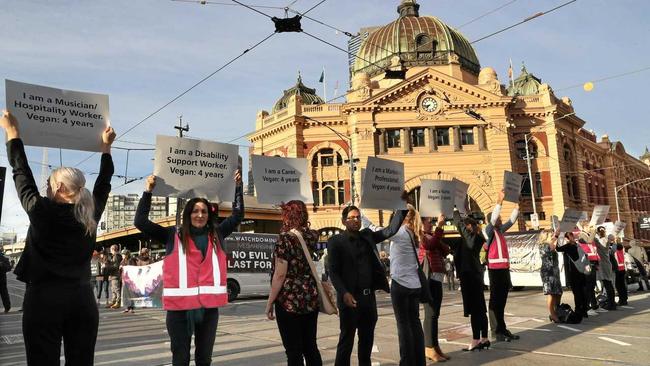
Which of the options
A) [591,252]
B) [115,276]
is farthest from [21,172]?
[115,276]

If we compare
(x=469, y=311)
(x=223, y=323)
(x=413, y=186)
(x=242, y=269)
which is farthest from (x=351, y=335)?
(x=413, y=186)

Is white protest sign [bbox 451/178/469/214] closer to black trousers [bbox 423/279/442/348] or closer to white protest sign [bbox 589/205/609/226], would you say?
black trousers [bbox 423/279/442/348]

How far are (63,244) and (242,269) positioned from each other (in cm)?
1590

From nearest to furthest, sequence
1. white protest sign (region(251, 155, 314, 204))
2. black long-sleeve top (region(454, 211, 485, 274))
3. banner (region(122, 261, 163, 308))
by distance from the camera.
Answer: white protest sign (region(251, 155, 314, 204))
black long-sleeve top (region(454, 211, 485, 274))
banner (region(122, 261, 163, 308))

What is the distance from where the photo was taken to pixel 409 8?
51.7m

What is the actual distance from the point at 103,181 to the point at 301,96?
49445mm

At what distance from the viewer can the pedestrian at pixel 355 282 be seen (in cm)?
513

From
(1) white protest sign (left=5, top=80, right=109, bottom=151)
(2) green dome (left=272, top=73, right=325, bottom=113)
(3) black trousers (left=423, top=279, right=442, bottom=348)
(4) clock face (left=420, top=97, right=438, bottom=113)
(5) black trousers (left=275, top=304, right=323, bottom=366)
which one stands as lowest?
(3) black trousers (left=423, top=279, right=442, bottom=348)

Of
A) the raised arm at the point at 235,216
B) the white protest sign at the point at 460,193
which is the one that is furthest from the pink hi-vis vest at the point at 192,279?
the white protest sign at the point at 460,193

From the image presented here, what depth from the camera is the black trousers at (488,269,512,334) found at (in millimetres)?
7902

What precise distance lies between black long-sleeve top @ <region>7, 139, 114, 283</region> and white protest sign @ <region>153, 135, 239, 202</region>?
2.12 meters

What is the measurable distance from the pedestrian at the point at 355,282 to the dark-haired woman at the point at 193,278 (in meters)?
1.31

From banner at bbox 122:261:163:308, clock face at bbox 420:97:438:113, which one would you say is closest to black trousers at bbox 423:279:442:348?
banner at bbox 122:261:163:308

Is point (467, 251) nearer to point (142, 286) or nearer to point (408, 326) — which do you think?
point (408, 326)
